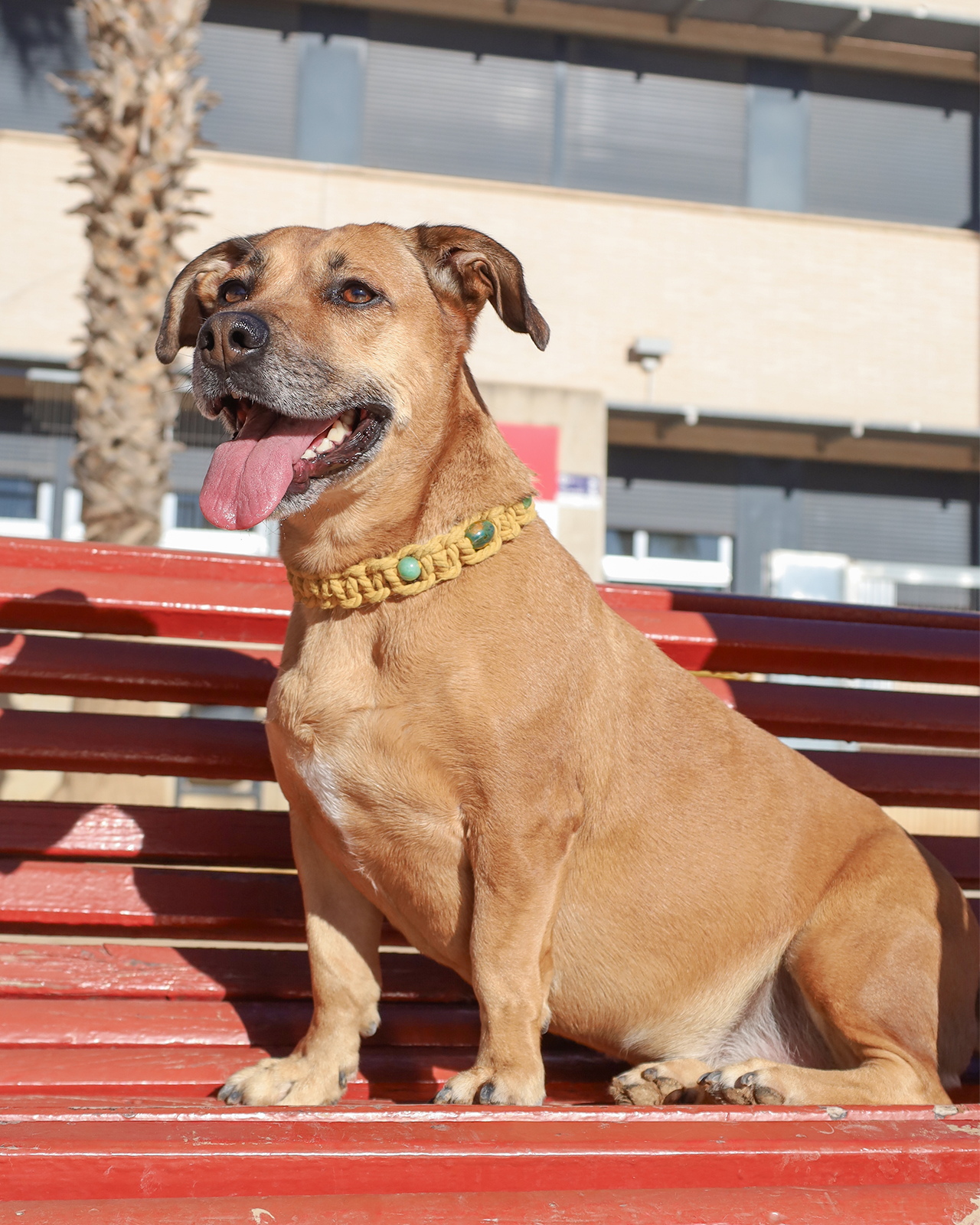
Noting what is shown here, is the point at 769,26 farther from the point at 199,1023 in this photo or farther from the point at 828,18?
the point at 199,1023

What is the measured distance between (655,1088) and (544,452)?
11026 millimetres

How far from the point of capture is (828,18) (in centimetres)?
1616

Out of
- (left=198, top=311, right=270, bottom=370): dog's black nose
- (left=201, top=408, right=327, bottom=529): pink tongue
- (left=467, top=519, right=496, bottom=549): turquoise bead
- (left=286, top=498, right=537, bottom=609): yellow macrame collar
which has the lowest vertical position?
(left=286, top=498, right=537, bottom=609): yellow macrame collar

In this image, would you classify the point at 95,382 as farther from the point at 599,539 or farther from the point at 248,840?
the point at 599,539

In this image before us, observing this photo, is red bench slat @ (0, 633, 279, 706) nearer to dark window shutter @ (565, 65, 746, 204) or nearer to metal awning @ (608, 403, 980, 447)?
metal awning @ (608, 403, 980, 447)

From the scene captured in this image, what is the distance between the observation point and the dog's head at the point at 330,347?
2.20 metres

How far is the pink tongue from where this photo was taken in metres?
2.13

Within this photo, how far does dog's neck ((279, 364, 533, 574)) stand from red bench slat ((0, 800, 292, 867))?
0.70m

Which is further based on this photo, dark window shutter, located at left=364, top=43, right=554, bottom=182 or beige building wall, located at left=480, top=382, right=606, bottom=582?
dark window shutter, located at left=364, top=43, right=554, bottom=182

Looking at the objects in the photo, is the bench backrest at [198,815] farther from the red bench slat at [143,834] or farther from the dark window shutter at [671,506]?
the dark window shutter at [671,506]

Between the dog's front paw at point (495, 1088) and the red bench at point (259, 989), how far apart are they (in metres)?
0.16

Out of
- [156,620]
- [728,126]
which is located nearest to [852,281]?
[728,126]

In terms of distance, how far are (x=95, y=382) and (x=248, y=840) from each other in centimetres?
520

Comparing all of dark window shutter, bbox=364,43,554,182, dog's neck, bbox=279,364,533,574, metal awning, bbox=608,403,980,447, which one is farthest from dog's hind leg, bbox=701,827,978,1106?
dark window shutter, bbox=364,43,554,182
